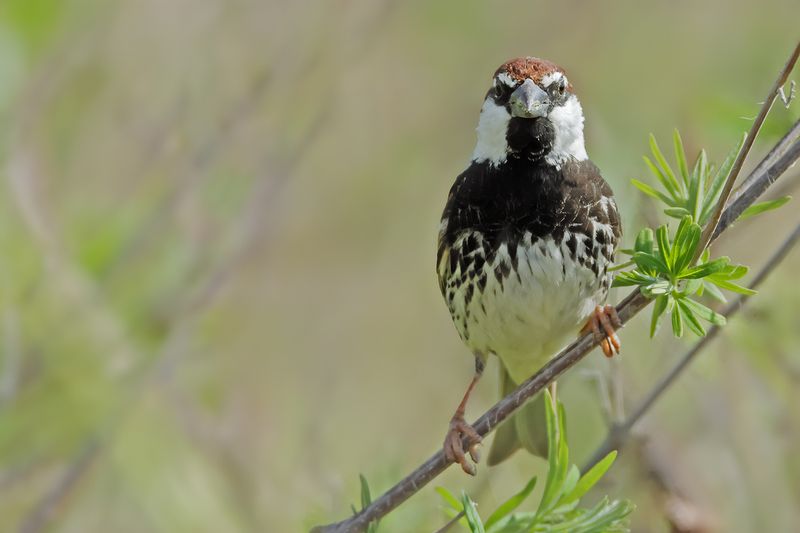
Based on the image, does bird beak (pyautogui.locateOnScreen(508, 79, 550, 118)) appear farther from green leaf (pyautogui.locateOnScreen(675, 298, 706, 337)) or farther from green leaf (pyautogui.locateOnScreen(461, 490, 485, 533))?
green leaf (pyautogui.locateOnScreen(461, 490, 485, 533))

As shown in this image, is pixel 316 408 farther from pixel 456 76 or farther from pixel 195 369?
pixel 456 76

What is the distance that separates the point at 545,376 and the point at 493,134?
36.3 inches

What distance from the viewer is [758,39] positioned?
495cm

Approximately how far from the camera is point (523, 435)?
279cm

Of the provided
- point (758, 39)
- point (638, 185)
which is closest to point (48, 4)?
point (638, 185)

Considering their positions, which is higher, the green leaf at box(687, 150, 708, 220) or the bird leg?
the bird leg

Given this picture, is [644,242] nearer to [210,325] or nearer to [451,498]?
[451,498]

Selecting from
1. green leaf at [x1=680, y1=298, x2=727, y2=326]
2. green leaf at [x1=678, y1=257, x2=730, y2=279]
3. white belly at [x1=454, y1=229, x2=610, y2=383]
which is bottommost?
green leaf at [x1=680, y1=298, x2=727, y2=326]

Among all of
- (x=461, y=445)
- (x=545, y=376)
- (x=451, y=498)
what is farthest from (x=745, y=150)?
(x=461, y=445)

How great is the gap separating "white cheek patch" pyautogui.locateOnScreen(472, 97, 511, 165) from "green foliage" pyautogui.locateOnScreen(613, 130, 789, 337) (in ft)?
2.72

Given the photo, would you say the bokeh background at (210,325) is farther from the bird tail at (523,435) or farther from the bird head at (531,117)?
the bird head at (531,117)

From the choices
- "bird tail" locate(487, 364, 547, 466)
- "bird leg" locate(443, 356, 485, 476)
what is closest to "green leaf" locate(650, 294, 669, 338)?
"bird leg" locate(443, 356, 485, 476)

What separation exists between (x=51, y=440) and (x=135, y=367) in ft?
0.90

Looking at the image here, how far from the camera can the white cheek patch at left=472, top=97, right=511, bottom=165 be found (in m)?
2.72
